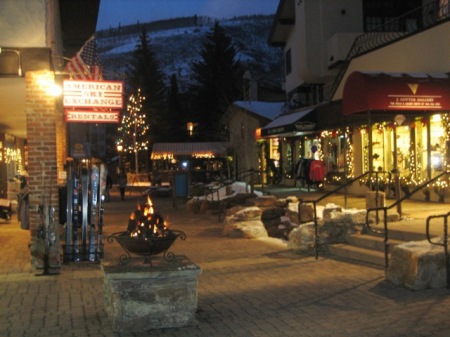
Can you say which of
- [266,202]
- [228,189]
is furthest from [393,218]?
[228,189]

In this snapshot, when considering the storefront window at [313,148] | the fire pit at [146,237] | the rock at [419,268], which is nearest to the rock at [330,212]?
the rock at [419,268]

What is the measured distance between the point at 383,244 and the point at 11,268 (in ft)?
21.1

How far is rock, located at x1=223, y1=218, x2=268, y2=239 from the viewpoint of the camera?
14352 millimetres

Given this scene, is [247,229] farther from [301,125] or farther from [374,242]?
[301,125]

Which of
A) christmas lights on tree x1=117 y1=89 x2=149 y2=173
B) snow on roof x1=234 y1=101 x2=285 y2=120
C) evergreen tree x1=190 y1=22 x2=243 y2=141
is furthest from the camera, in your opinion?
evergreen tree x1=190 y1=22 x2=243 y2=141

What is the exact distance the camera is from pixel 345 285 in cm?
878

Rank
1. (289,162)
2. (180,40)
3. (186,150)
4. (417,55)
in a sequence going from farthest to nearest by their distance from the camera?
1. (180,40)
2. (186,150)
3. (289,162)
4. (417,55)

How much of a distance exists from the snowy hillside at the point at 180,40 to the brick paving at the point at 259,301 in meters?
130

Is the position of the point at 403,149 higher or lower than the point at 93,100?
lower

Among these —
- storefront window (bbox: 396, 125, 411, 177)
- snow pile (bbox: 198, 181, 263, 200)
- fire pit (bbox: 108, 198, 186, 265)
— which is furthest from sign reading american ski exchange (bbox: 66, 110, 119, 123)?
storefront window (bbox: 396, 125, 411, 177)

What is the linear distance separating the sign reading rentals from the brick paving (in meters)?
3.37

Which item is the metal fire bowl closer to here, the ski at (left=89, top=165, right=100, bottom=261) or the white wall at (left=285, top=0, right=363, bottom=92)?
the ski at (left=89, top=165, right=100, bottom=261)

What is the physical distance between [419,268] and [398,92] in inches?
266

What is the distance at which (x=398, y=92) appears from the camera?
14.1 meters
